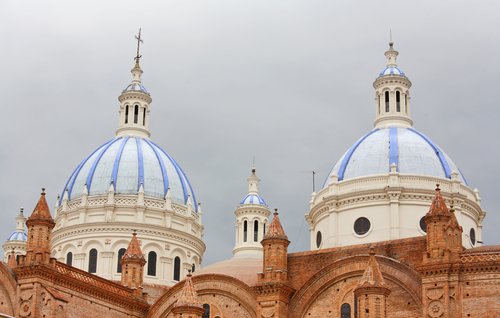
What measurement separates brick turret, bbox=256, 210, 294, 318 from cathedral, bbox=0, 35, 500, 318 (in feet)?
0.21

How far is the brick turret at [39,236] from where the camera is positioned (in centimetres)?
5109

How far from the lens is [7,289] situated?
170 feet

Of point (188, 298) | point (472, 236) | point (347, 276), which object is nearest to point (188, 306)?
point (188, 298)

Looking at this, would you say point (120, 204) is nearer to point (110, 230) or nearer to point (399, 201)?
point (110, 230)

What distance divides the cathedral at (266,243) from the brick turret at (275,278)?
0.21 feet

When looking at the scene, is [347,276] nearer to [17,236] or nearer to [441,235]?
[441,235]

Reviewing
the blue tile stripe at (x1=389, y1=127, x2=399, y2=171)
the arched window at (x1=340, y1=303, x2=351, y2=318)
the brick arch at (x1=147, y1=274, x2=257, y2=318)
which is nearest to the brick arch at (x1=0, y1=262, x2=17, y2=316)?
the brick arch at (x1=147, y1=274, x2=257, y2=318)

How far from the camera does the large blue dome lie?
76688 mm

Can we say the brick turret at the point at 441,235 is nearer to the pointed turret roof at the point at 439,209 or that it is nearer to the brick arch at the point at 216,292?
the pointed turret roof at the point at 439,209

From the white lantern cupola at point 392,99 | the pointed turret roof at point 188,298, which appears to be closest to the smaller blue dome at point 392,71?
the white lantern cupola at point 392,99

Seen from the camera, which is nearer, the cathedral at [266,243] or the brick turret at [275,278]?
the cathedral at [266,243]

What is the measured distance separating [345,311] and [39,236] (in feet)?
57.4

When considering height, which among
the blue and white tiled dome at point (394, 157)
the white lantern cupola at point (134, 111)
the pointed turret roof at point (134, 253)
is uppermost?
the white lantern cupola at point (134, 111)

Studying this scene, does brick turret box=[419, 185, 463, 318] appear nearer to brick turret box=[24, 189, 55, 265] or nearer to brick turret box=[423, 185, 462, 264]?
brick turret box=[423, 185, 462, 264]
